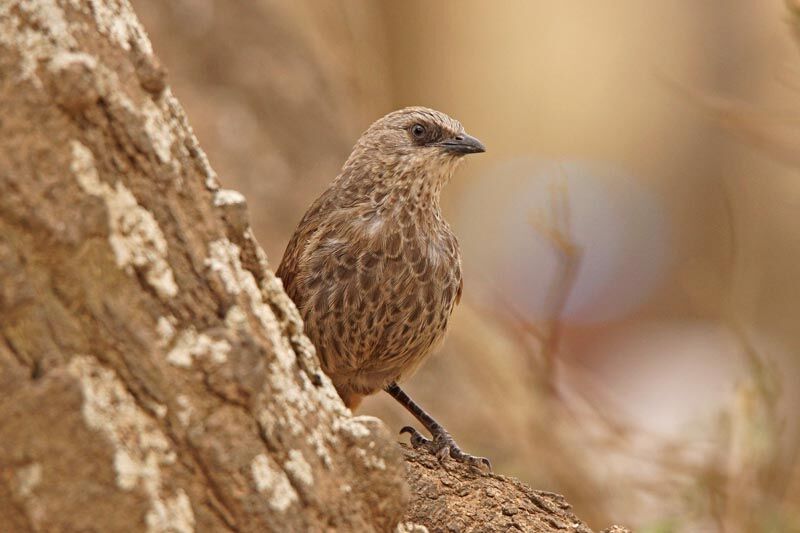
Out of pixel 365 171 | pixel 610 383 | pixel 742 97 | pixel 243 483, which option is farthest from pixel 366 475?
pixel 742 97

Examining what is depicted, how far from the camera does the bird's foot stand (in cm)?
323

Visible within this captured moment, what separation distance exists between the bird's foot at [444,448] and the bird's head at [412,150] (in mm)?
846

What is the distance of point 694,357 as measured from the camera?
11.9 meters

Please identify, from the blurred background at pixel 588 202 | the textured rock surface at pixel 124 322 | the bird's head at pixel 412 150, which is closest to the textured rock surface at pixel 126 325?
the textured rock surface at pixel 124 322

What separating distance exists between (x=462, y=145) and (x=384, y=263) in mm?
571

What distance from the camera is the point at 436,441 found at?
3596 millimetres

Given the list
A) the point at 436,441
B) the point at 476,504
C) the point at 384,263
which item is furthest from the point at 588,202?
the point at 476,504

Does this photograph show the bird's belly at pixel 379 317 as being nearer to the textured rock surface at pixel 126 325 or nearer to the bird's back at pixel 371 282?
the bird's back at pixel 371 282

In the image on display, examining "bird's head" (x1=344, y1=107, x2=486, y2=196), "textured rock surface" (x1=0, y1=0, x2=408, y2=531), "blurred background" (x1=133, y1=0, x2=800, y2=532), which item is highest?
"blurred background" (x1=133, y1=0, x2=800, y2=532)

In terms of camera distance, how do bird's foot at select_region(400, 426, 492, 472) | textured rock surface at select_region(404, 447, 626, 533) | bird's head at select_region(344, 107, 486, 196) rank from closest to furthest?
textured rock surface at select_region(404, 447, 626, 533) → bird's foot at select_region(400, 426, 492, 472) → bird's head at select_region(344, 107, 486, 196)

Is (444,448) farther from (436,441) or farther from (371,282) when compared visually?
(371,282)

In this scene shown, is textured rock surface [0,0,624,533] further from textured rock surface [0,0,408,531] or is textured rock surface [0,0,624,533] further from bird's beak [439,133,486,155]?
bird's beak [439,133,486,155]

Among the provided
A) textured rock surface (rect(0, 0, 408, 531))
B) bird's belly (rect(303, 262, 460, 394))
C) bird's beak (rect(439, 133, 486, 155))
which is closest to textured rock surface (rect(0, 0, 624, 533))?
textured rock surface (rect(0, 0, 408, 531))

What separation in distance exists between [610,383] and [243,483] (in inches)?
395
